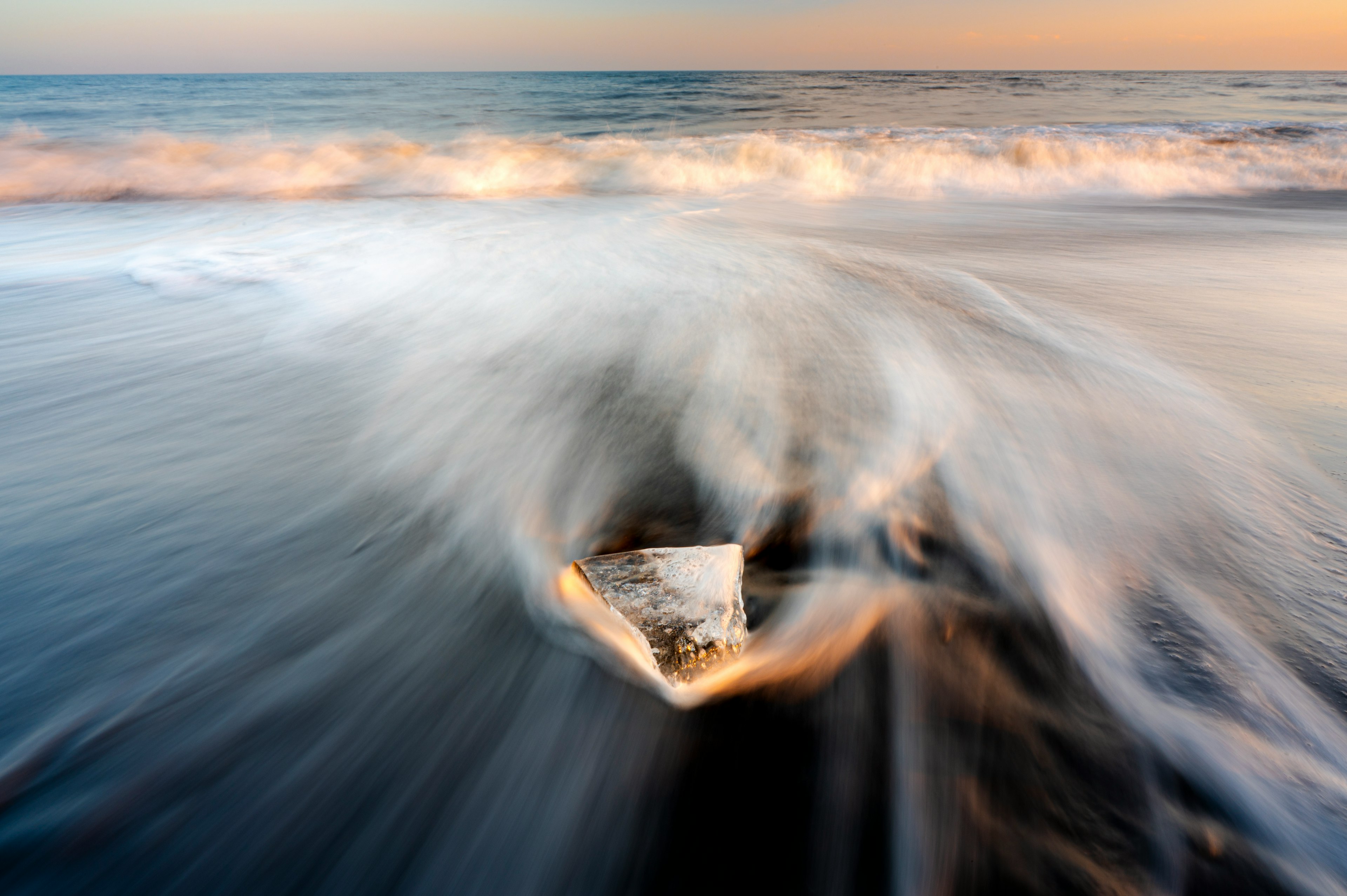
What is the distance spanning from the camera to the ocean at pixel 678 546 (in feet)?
3.18

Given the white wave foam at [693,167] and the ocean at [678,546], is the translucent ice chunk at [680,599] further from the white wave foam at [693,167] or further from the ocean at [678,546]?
the white wave foam at [693,167]

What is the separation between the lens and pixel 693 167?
8391 mm

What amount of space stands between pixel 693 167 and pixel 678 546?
8195 mm

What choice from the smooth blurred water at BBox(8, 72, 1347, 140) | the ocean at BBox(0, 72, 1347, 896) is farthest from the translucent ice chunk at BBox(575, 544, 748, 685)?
the smooth blurred water at BBox(8, 72, 1347, 140)

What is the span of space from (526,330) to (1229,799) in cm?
304

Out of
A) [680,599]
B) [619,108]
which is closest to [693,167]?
[680,599]

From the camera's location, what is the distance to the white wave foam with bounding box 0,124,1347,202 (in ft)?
23.9

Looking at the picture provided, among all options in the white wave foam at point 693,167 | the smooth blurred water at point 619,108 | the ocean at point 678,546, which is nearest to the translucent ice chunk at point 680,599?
the ocean at point 678,546

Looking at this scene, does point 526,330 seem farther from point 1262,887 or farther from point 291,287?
point 1262,887

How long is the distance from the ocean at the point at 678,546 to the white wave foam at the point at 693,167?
3.93 meters

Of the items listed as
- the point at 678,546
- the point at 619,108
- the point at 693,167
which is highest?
the point at 619,108

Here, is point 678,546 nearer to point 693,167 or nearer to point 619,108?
point 693,167

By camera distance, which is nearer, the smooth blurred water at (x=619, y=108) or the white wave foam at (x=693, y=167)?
the white wave foam at (x=693, y=167)

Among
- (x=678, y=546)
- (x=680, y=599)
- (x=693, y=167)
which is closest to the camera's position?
(x=680, y=599)
